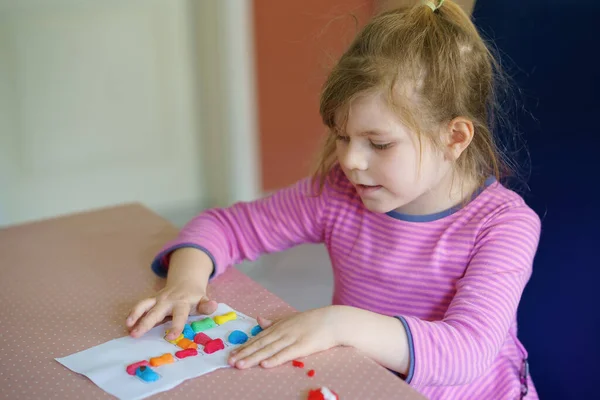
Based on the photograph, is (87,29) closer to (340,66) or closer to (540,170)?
(340,66)

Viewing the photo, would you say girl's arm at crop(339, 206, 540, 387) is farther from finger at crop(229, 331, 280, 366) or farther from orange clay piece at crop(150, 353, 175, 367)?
orange clay piece at crop(150, 353, 175, 367)

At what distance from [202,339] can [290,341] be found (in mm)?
119

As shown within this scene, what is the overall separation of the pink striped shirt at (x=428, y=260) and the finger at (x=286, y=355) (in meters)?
0.14

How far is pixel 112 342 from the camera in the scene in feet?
3.00

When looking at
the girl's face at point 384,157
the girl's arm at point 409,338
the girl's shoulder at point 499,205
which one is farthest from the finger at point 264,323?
the girl's shoulder at point 499,205

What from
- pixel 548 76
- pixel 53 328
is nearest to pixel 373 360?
pixel 53 328

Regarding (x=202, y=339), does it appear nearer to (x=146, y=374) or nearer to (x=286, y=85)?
(x=146, y=374)

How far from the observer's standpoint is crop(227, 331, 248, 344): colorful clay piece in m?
0.90

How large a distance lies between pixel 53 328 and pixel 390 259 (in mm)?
514

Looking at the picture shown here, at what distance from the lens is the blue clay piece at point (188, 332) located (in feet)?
3.03

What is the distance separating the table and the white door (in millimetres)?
1416

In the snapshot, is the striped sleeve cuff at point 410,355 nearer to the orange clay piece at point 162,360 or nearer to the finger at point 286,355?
the finger at point 286,355

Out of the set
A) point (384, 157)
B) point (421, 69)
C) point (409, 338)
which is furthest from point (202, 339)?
point (421, 69)

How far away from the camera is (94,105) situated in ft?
9.00
